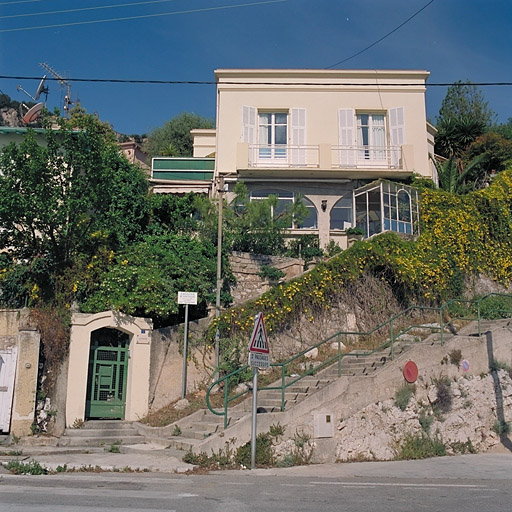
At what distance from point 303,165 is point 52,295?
502 inches

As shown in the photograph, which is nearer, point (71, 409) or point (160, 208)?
point (71, 409)

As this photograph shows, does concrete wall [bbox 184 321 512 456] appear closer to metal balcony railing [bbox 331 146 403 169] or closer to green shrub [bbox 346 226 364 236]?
green shrub [bbox 346 226 364 236]

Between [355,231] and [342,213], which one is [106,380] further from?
[342,213]

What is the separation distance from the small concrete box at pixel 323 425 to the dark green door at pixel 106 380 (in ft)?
17.3

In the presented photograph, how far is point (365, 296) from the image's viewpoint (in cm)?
1925

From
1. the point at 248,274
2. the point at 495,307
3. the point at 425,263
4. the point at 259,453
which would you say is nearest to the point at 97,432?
the point at 259,453

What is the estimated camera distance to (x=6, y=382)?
13.6m

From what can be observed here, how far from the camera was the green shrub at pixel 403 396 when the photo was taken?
1384cm

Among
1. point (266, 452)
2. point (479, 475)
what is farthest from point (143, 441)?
point (479, 475)

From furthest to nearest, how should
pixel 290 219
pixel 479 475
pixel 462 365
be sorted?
pixel 290 219, pixel 462 365, pixel 479 475

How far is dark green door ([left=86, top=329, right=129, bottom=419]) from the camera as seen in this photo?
1470cm

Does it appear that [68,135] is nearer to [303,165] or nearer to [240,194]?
[240,194]

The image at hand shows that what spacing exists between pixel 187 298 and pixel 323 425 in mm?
5164

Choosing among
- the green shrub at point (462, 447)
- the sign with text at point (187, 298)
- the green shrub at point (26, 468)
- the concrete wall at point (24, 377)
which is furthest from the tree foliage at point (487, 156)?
the green shrub at point (26, 468)
